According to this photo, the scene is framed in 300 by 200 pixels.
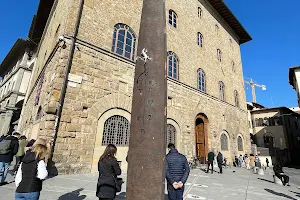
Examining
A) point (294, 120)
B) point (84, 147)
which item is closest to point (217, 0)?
point (84, 147)

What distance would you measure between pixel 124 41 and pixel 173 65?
3.91m

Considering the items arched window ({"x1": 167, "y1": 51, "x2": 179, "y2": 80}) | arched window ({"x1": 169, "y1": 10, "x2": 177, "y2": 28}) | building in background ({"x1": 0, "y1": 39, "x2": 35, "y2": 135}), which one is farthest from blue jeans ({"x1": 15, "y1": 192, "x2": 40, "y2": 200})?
building in background ({"x1": 0, "y1": 39, "x2": 35, "y2": 135})

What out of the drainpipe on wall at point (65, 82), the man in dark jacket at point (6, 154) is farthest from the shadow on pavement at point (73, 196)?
the drainpipe on wall at point (65, 82)

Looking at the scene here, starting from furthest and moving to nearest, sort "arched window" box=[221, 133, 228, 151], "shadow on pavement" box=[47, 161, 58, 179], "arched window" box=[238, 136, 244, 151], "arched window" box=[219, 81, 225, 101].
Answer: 1. "arched window" box=[238, 136, 244, 151]
2. "arched window" box=[219, 81, 225, 101]
3. "arched window" box=[221, 133, 228, 151]
4. "shadow on pavement" box=[47, 161, 58, 179]

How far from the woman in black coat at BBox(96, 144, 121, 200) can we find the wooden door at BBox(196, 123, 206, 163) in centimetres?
1133

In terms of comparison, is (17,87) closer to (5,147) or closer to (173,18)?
(5,147)

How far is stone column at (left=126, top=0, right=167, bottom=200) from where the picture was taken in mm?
1368

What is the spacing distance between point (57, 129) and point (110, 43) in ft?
15.5

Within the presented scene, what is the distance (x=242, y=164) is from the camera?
14.7 metres

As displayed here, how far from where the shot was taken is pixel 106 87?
7.82 meters

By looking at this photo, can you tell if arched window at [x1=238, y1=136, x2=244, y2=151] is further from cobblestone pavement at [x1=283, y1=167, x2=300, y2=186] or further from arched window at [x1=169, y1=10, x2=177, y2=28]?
arched window at [x1=169, y1=10, x2=177, y2=28]

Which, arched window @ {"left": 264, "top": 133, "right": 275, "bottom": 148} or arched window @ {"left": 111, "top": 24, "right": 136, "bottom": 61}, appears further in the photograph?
arched window @ {"left": 264, "top": 133, "right": 275, "bottom": 148}

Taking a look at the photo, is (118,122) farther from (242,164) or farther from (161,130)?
(242,164)

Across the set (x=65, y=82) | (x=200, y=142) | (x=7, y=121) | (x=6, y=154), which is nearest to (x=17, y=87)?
(x=7, y=121)
